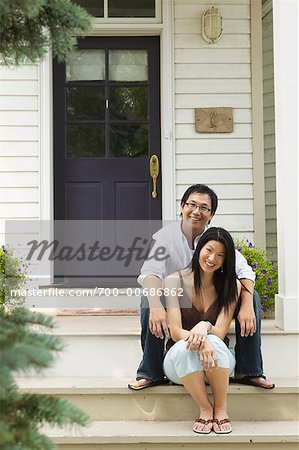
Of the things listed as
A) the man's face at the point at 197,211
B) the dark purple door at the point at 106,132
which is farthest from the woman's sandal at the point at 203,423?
the dark purple door at the point at 106,132

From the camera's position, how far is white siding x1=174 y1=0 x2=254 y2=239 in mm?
4965

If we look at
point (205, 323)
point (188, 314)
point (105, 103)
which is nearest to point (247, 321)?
point (205, 323)

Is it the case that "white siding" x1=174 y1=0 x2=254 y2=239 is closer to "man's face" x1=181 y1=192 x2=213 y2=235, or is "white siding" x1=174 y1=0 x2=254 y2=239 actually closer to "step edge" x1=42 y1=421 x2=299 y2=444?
"man's face" x1=181 y1=192 x2=213 y2=235

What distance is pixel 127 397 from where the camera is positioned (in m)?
3.06

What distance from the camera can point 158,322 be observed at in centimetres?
295

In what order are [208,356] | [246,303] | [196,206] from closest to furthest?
1. [208,356]
2. [246,303]
3. [196,206]

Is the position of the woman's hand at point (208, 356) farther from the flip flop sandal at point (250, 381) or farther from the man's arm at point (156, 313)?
the flip flop sandal at point (250, 381)

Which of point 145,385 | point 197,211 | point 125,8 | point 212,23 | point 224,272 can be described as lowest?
point 145,385

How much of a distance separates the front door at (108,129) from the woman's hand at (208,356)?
241 cm

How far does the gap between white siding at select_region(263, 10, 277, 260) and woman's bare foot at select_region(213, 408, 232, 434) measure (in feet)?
7.87

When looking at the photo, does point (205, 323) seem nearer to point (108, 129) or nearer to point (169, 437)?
point (169, 437)

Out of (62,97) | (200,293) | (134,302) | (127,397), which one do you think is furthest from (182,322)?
(62,97)

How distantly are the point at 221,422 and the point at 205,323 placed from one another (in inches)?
17.7

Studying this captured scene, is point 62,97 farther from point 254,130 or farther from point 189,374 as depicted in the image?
point 189,374
